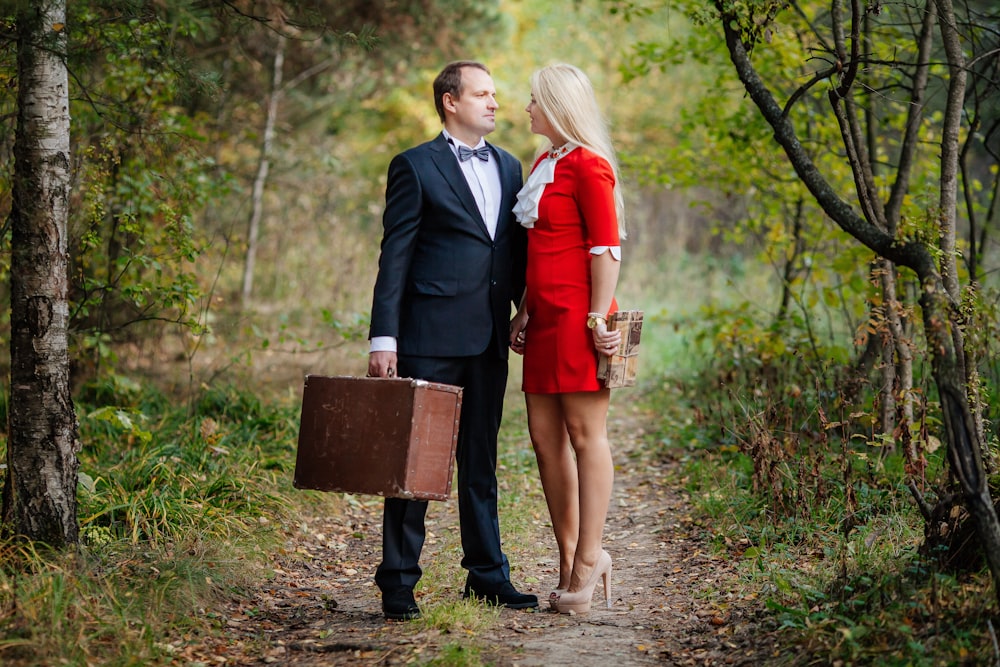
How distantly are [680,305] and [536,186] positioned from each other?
867 cm

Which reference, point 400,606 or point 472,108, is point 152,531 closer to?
point 400,606

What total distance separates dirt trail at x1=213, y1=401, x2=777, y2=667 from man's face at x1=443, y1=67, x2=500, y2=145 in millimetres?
1714

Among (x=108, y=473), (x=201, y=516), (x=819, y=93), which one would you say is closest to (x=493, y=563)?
(x=201, y=516)

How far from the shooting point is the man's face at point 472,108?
3389 mm

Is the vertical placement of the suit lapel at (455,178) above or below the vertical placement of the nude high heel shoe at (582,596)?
above

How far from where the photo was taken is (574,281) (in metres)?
3.35

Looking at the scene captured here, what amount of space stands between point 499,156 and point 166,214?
6.99ft

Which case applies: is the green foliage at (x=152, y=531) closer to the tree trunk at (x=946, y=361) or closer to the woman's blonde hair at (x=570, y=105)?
the woman's blonde hair at (x=570, y=105)

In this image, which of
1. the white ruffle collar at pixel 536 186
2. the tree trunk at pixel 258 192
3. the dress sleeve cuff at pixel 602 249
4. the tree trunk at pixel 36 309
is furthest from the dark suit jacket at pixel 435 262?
the tree trunk at pixel 258 192

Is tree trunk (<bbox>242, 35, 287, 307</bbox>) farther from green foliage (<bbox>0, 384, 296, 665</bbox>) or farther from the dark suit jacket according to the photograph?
the dark suit jacket

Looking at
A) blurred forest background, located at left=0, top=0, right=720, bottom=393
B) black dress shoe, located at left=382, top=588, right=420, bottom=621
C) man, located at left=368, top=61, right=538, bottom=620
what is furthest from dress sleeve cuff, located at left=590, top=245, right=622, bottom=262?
blurred forest background, located at left=0, top=0, right=720, bottom=393

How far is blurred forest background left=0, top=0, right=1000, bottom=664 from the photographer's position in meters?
3.47

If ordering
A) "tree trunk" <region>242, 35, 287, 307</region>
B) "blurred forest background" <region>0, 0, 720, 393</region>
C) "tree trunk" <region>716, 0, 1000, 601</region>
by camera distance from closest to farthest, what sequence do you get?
"tree trunk" <region>716, 0, 1000, 601</region> → "blurred forest background" <region>0, 0, 720, 393</region> → "tree trunk" <region>242, 35, 287, 307</region>

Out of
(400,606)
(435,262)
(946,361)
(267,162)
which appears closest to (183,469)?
(400,606)
